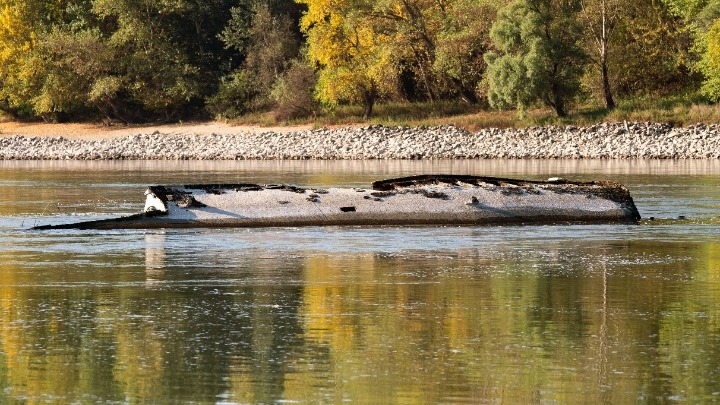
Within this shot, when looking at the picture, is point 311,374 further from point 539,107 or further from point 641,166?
point 539,107

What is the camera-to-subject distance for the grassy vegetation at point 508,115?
64.4 m

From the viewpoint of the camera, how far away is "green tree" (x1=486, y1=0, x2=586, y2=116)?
6481 centimetres

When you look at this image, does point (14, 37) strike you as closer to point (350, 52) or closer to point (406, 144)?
point (350, 52)

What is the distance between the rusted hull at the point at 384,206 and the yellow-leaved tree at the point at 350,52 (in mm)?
43390

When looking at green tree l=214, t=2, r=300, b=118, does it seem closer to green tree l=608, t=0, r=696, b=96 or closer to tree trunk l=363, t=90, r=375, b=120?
tree trunk l=363, t=90, r=375, b=120

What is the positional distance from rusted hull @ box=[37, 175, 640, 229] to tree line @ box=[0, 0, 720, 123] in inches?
1400

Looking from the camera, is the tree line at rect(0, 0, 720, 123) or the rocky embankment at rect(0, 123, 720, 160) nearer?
the rocky embankment at rect(0, 123, 720, 160)

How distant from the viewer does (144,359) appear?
46.7 ft

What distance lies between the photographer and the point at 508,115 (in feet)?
229

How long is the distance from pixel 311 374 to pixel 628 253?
10888 mm

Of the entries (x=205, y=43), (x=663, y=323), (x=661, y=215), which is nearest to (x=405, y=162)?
(x=205, y=43)

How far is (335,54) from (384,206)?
151 feet

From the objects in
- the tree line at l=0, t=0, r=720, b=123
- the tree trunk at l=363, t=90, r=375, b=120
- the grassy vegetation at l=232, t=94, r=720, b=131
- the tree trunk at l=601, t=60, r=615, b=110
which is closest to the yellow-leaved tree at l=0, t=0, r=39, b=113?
the tree line at l=0, t=0, r=720, b=123

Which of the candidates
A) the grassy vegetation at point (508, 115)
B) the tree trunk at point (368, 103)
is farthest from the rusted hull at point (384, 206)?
the tree trunk at point (368, 103)
